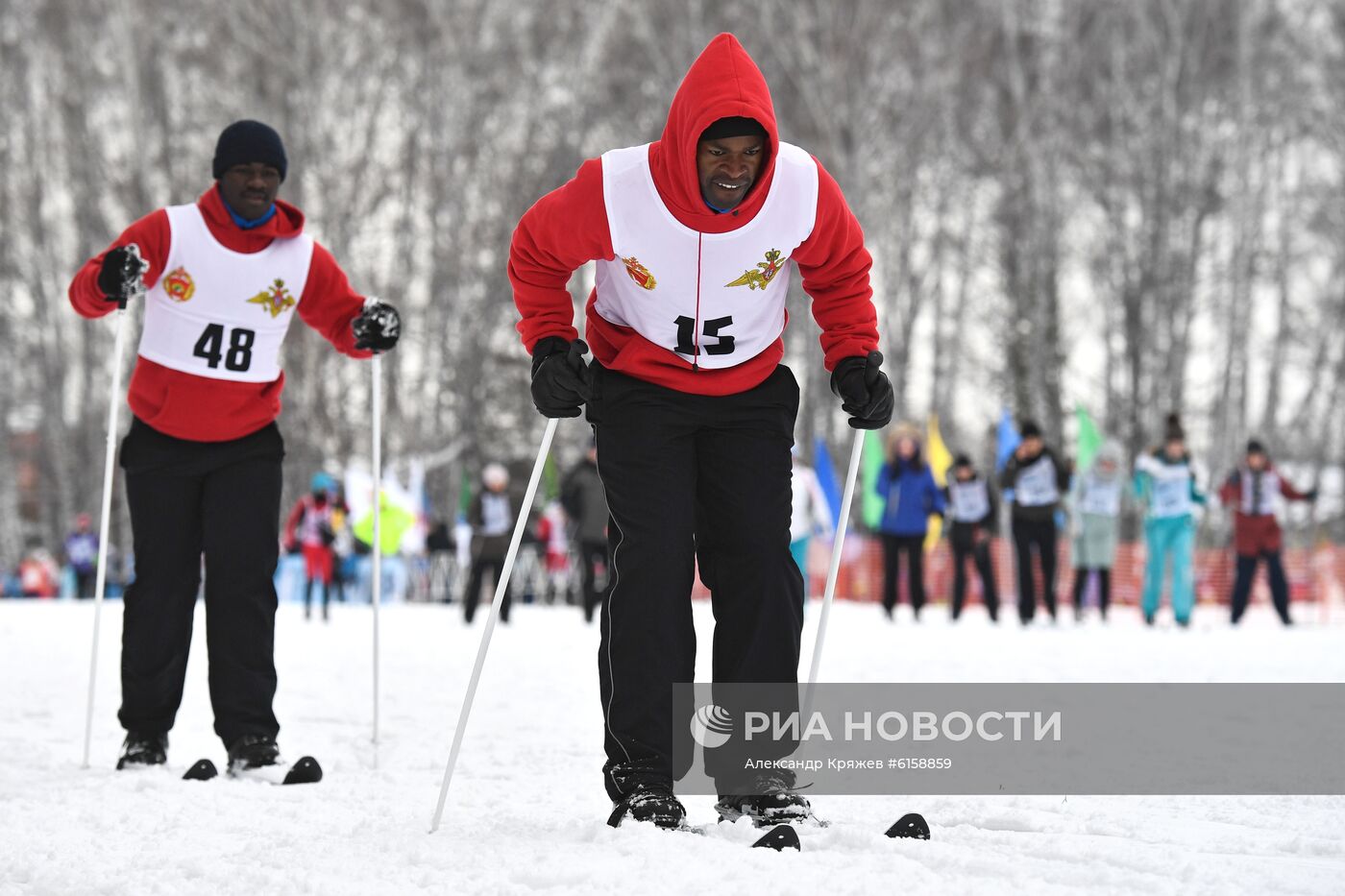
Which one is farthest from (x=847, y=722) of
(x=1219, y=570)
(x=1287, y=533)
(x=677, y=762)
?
(x=1287, y=533)

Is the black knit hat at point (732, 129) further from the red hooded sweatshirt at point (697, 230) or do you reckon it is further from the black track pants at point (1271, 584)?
the black track pants at point (1271, 584)

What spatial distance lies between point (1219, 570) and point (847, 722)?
1536 cm

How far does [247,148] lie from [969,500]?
9.03 metres

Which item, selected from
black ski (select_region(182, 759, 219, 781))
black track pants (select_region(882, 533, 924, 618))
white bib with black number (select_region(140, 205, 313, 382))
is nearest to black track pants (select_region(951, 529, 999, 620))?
black track pants (select_region(882, 533, 924, 618))

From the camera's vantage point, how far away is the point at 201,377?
4.47 metres

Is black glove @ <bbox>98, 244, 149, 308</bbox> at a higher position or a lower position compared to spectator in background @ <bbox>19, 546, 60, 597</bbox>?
higher

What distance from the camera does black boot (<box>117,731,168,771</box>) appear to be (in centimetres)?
435

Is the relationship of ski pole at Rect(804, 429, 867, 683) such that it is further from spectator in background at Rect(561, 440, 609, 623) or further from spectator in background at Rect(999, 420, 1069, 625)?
spectator in background at Rect(561, 440, 609, 623)

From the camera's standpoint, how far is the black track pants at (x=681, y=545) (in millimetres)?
3311

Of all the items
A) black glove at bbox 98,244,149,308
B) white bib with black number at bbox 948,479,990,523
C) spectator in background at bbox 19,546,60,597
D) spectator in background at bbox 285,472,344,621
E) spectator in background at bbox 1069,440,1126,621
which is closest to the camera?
black glove at bbox 98,244,149,308

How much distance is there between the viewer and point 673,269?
3.30m

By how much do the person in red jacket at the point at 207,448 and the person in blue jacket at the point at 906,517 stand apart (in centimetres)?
810

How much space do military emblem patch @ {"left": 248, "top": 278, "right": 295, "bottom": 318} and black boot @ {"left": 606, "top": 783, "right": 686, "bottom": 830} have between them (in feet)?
7.08

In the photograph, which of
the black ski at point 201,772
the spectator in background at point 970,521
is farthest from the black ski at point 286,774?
the spectator in background at point 970,521
